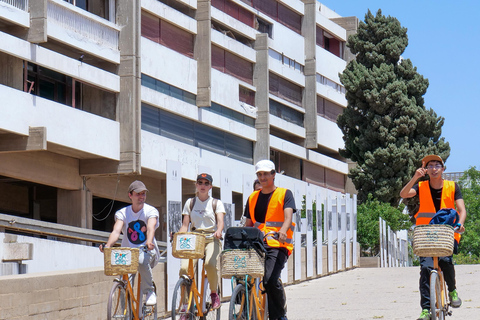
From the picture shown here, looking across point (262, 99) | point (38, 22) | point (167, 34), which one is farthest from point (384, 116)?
point (38, 22)

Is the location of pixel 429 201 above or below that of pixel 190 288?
above

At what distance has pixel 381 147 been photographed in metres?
47.3

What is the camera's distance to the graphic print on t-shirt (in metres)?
10.6

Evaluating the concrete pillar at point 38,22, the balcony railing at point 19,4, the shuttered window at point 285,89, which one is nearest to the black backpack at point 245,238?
the concrete pillar at point 38,22

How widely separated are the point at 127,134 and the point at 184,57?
6267mm

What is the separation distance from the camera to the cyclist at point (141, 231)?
10477 millimetres

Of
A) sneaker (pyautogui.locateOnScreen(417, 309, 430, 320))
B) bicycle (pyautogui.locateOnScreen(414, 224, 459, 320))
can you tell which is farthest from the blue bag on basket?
sneaker (pyautogui.locateOnScreen(417, 309, 430, 320))

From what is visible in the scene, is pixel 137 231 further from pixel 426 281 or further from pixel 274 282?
pixel 426 281

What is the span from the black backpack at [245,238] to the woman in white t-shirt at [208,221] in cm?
204

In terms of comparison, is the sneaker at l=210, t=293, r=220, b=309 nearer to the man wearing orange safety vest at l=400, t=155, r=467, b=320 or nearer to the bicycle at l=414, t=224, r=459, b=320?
the man wearing orange safety vest at l=400, t=155, r=467, b=320

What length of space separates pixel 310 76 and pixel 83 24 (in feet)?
73.4

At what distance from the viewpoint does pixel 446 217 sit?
9.98m

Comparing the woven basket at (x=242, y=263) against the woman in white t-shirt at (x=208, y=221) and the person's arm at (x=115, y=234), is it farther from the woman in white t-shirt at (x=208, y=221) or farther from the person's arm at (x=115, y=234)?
the woman in white t-shirt at (x=208, y=221)

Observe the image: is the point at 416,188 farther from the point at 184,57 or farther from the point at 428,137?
the point at 428,137
